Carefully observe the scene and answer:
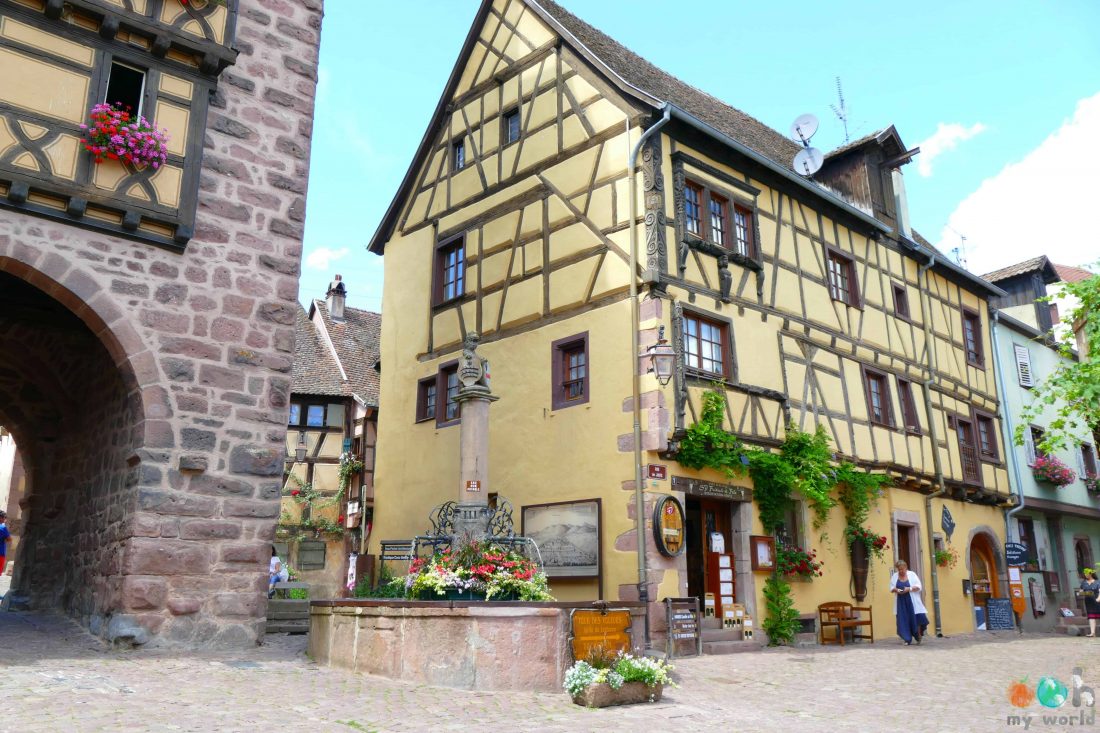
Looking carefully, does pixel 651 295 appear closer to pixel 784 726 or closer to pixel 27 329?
pixel 784 726

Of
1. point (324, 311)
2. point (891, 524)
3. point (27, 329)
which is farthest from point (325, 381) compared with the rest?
point (891, 524)

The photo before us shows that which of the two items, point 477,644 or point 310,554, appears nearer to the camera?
point 477,644

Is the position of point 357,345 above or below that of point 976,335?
above

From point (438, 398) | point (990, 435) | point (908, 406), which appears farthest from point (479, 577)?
point (990, 435)

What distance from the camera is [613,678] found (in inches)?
279

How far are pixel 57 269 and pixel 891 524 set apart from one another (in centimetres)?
1318

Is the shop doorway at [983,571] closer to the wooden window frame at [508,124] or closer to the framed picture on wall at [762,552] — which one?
the framed picture on wall at [762,552]

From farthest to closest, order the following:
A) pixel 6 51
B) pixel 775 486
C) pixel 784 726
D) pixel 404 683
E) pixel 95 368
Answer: pixel 775 486
pixel 95 368
pixel 6 51
pixel 404 683
pixel 784 726

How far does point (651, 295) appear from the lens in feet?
40.5

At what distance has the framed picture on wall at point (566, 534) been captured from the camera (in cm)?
1220

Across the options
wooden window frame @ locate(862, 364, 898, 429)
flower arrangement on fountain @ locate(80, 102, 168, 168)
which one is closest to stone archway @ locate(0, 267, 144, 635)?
flower arrangement on fountain @ locate(80, 102, 168, 168)

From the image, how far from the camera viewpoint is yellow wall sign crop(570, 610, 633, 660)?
750cm

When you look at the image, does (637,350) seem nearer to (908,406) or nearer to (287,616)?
(287,616)

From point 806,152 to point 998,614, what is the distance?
9.71m
